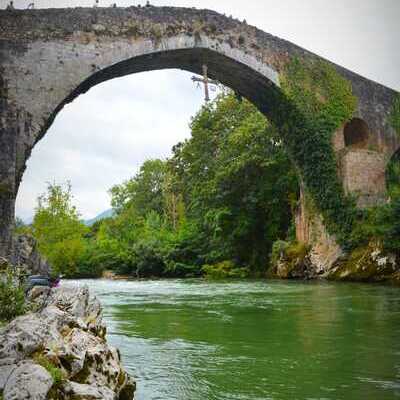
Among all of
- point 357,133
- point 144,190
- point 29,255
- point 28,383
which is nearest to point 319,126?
point 357,133

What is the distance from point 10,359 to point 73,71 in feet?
38.4

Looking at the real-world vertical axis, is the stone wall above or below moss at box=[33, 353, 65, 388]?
above

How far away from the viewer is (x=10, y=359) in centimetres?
258

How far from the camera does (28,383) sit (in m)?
2.31

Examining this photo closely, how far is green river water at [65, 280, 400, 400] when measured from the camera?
11.4ft

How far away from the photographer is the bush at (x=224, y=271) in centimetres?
2219

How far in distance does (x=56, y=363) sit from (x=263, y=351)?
2.56 m

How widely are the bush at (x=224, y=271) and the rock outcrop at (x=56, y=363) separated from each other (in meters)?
18.9

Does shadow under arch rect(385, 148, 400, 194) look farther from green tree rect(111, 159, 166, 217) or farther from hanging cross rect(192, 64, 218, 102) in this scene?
green tree rect(111, 159, 166, 217)

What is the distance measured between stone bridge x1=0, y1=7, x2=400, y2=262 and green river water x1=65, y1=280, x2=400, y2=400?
18.3 ft

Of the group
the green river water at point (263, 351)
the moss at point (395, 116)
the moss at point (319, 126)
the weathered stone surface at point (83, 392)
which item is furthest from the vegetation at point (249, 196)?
the weathered stone surface at point (83, 392)

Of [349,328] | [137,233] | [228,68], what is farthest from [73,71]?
[137,233]

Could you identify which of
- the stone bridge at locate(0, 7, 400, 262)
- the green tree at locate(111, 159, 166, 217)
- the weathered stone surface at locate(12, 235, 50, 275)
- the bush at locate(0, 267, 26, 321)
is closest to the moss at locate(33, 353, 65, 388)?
the bush at locate(0, 267, 26, 321)

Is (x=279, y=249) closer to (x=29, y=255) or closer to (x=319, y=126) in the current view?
(x=319, y=126)
